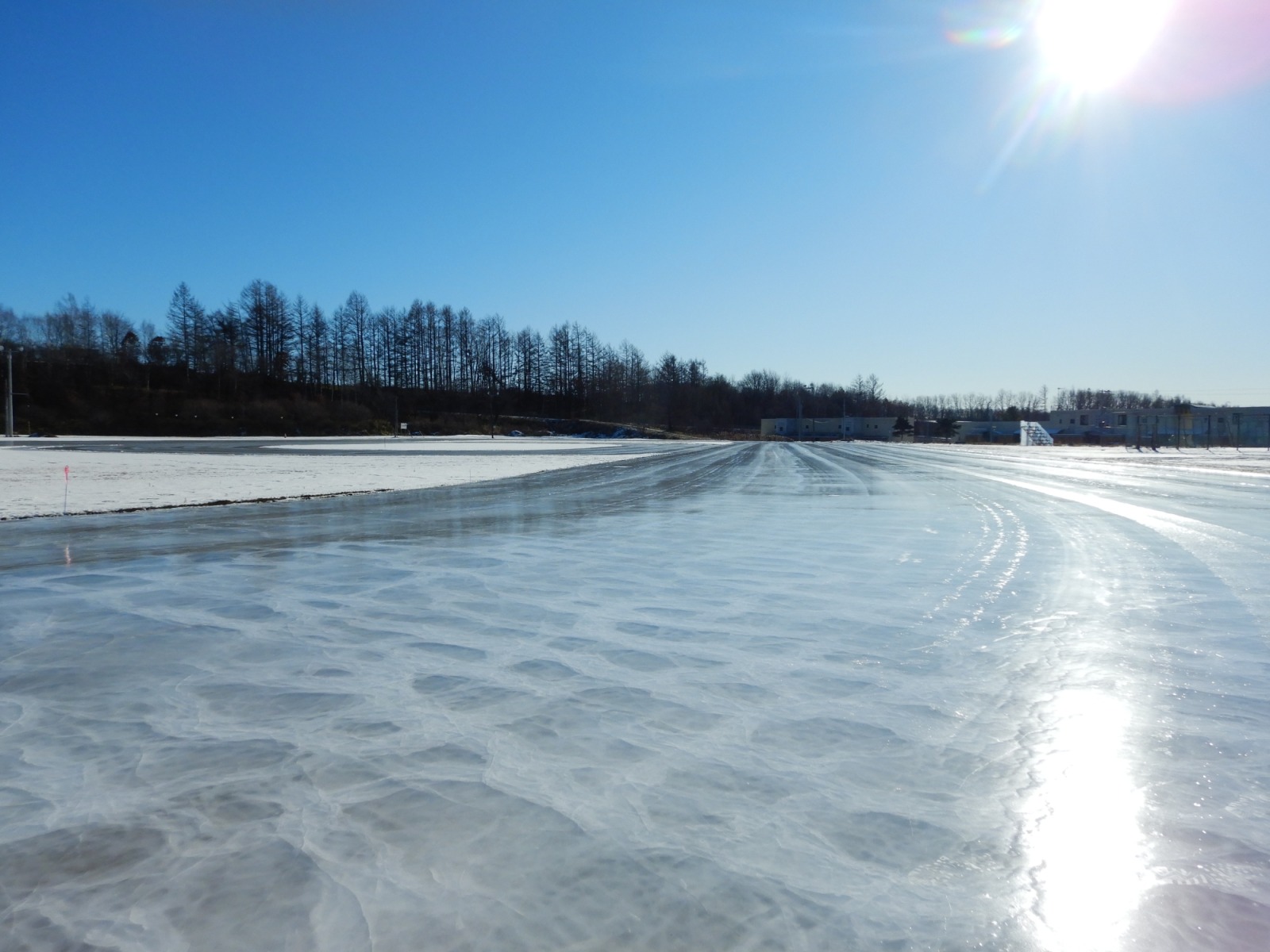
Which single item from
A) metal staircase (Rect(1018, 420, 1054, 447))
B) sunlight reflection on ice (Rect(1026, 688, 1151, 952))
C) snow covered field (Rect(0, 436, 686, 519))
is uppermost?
metal staircase (Rect(1018, 420, 1054, 447))

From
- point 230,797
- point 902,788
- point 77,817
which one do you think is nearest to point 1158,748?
point 902,788

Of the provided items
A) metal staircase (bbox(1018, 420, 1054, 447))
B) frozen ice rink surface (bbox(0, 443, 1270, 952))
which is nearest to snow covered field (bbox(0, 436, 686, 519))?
frozen ice rink surface (bbox(0, 443, 1270, 952))

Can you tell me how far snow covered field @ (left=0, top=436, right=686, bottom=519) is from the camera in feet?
51.1

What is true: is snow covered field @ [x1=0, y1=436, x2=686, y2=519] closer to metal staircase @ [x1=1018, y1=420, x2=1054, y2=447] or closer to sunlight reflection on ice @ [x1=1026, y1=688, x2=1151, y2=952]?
sunlight reflection on ice @ [x1=1026, y1=688, x2=1151, y2=952]

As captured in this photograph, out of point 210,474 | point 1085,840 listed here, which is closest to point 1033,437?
point 210,474

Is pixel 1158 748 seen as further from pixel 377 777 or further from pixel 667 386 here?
pixel 667 386

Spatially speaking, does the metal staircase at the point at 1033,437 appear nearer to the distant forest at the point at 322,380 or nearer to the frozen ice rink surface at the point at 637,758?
the distant forest at the point at 322,380

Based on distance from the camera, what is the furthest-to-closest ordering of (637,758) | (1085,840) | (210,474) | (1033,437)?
(1033,437), (210,474), (637,758), (1085,840)

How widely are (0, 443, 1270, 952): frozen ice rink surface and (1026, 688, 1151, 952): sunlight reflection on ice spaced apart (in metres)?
0.01

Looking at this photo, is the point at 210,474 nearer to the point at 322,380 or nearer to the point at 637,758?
the point at 637,758

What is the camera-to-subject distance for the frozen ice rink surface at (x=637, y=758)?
2.33 metres

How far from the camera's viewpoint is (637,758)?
11.1 feet

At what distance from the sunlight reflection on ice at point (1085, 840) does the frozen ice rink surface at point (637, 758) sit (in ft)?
0.04

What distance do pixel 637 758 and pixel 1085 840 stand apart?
64.1 inches
